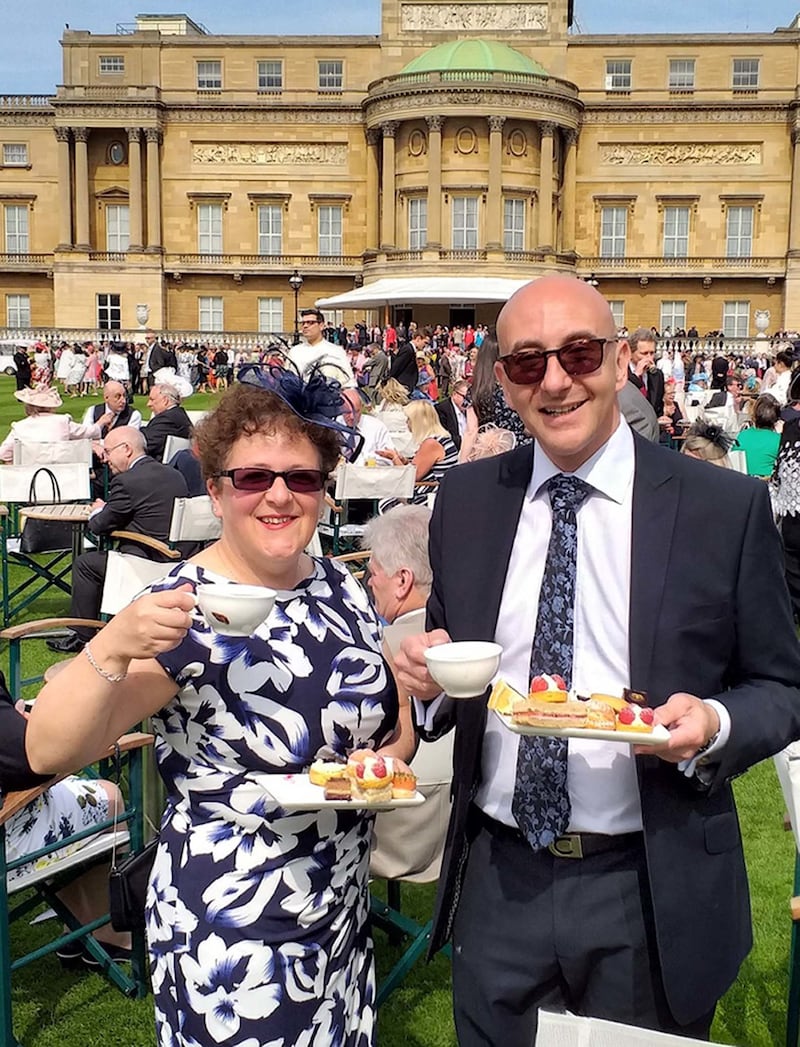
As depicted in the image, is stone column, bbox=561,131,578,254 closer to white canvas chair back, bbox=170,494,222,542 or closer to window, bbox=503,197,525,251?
window, bbox=503,197,525,251

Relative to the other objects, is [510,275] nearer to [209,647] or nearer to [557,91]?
[557,91]

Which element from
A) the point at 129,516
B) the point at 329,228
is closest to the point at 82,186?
the point at 329,228

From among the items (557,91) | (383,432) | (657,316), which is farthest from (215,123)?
(383,432)

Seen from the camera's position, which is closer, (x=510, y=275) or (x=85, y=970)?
(x=85, y=970)

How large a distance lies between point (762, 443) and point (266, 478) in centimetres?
818

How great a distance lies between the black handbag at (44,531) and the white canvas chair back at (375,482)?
2.29 meters

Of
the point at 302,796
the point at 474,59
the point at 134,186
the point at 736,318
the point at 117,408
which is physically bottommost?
the point at 302,796

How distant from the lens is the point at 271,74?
163ft

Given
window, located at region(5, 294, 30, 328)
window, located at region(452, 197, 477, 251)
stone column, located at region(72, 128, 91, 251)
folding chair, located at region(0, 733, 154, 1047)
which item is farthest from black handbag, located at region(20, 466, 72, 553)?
window, located at region(5, 294, 30, 328)

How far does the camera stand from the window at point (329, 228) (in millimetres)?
47094

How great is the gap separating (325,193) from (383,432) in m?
39.8

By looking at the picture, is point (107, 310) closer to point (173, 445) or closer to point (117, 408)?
point (117, 408)

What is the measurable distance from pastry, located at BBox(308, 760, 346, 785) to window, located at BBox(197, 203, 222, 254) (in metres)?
47.9

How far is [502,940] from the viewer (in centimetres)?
206
